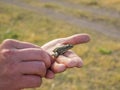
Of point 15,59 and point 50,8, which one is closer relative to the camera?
point 15,59

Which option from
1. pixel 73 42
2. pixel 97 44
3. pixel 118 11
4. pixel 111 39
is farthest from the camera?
pixel 118 11

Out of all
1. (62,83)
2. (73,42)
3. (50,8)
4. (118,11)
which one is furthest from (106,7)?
(73,42)

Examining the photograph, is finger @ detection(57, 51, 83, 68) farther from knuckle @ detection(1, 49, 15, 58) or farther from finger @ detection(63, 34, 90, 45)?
knuckle @ detection(1, 49, 15, 58)

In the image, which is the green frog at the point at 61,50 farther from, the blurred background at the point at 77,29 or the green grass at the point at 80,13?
the green grass at the point at 80,13

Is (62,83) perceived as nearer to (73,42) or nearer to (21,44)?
(73,42)

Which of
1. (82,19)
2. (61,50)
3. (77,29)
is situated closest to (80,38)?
(61,50)

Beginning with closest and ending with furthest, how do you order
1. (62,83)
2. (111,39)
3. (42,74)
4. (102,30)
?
(42,74), (62,83), (111,39), (102,30)

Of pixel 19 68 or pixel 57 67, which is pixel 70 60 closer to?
pixel 57 67
